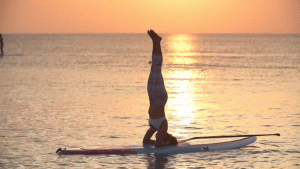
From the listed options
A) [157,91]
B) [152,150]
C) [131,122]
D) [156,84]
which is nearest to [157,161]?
[152,150]

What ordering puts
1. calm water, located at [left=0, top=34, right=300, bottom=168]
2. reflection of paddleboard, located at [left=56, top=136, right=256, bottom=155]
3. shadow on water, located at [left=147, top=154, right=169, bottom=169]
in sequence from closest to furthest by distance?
shadow on water, located at [left=147, top=154, right=169, bottom=169] < calm water, located at [left=0, top=34, right=300, bottom=168] < reflection of paddleboard, located at [left=56, top=136, right=256, bottom=155]

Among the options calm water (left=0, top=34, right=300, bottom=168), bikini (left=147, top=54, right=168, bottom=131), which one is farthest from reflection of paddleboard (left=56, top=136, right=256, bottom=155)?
bikini (left=147, top=54, right=168, bottom=131)

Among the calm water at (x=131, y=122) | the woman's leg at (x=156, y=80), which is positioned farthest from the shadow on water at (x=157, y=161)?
the woman's leg at (x=156, y=80)

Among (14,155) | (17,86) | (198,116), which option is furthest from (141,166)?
(17,86)

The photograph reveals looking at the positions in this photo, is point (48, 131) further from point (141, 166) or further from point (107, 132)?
point (141, 166)

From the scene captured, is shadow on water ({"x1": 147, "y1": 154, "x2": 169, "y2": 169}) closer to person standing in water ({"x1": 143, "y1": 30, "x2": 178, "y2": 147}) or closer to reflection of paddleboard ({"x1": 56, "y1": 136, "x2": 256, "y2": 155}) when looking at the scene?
reflection of paddleboard ({"x1": 56, "y1": 136, "x2": 256, "y2": 155})

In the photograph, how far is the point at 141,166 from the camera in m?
13.2

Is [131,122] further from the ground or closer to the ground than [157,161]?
further from the ground

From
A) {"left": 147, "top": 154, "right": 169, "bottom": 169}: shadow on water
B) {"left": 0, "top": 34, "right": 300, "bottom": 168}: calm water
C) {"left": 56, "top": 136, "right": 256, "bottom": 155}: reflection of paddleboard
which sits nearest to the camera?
{"left": 147, "top": 154, "right": 169, "bottom": 169}: shadow on water

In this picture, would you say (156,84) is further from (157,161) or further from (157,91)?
(157,161)

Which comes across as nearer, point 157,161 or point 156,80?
point 157,161

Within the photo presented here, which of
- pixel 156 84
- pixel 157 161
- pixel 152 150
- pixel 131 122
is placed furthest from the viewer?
pixel 131 122

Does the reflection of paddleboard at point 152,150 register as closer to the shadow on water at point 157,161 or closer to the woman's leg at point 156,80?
the shadow on water at point 157,161

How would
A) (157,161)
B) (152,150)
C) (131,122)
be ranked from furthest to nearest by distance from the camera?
(131,122) < (152,150) < (157,161)
